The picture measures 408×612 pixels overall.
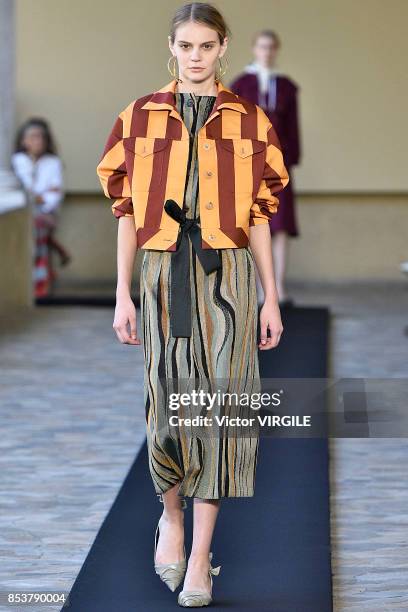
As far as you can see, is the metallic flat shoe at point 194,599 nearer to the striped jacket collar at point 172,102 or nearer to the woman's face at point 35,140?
the striped jacket collar at point 172,102

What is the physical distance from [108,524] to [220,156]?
4.22ft

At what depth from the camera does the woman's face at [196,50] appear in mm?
3035

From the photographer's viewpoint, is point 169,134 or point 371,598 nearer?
point 169,134

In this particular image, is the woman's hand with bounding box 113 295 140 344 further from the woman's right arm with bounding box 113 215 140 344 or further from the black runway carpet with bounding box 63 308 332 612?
the black runway carpet with bounding box 63 308 332 612

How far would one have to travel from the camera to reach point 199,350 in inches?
122

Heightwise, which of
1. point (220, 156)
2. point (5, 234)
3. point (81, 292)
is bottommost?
point (81, 292)

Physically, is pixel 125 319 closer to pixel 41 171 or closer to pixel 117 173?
pixel 117 173

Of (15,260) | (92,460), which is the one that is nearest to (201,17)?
(92,460)

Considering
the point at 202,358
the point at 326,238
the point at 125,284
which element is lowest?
the point at 326,238

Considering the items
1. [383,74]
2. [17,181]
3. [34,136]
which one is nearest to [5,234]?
[17,181]

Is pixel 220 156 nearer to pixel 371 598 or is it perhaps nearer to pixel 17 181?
pixel 371 598

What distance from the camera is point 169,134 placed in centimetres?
310

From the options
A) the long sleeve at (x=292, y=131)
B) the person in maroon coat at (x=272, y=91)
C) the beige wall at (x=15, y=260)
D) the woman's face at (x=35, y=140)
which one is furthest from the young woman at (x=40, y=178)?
the long sleeve at (x=292, y=131)

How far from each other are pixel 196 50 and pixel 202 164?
0.81ft
